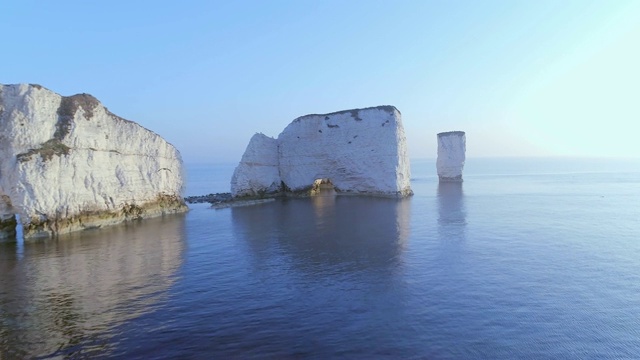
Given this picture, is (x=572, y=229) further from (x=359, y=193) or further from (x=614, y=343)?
(x=359, y=193)

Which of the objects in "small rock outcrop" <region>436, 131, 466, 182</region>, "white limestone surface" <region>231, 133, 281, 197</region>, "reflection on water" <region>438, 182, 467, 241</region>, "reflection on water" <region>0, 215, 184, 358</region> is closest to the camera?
"reflection on water" <region>0, 215, 184, 358</region>

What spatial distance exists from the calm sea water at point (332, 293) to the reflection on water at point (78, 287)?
0.07 meters

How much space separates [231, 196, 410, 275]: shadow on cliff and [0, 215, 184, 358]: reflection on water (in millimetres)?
5424

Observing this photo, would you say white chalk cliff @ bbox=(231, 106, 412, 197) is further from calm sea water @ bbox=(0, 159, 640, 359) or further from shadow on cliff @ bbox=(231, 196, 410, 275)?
calm sea water @ bbox=(0, 159, 640, 359)

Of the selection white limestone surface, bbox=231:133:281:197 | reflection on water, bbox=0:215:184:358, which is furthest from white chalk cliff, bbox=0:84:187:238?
white limestone surface, bbox=231:133:281:197

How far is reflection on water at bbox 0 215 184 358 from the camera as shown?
10859mm

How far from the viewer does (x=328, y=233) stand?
84.2ft

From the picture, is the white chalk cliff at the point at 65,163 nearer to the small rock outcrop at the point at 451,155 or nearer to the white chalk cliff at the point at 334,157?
the white chalk cliff at the point at 334,157

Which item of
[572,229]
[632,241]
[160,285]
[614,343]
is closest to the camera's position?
[614,343]

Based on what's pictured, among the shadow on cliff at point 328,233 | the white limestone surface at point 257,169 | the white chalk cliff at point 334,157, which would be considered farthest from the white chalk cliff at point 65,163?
the white chalk cliff at point 334,157

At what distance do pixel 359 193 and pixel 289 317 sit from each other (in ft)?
131

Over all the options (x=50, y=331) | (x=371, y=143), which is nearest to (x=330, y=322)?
(x=50, y=331)

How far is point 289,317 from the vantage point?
11938mm

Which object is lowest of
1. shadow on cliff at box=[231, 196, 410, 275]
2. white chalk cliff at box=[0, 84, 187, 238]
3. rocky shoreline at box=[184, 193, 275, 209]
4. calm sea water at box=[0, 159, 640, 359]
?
calm sea water at box=[0, 159, 640, 359]
